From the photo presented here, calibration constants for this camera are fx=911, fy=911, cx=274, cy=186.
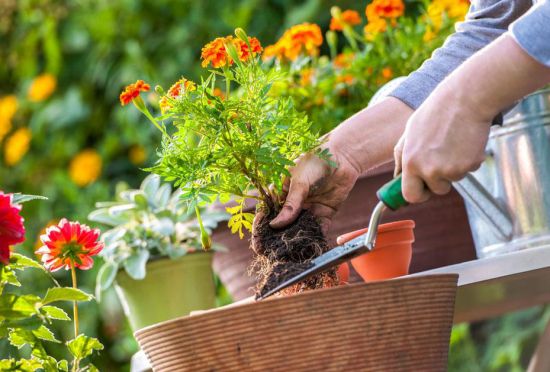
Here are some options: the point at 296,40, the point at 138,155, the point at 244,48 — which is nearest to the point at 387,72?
the point at 296,40

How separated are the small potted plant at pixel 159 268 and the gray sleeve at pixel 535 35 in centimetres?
96

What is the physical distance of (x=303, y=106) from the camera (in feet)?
6.68

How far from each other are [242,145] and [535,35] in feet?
1.31

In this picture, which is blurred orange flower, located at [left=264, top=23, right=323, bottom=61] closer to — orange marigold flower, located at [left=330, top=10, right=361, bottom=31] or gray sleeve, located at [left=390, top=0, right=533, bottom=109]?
orange marigold flower, located at [left=330, top=10, right=361, bottom=31]

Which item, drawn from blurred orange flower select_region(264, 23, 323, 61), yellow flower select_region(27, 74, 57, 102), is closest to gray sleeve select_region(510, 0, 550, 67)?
blurred orange flower select_region(264, 23, 323, 61)

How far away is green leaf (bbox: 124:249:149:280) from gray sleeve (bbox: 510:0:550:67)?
106 cm

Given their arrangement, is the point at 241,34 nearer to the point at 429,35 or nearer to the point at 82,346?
the point at 82,346

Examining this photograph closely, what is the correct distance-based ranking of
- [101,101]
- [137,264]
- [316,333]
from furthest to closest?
[101,101] < [137,264] < [316,333]

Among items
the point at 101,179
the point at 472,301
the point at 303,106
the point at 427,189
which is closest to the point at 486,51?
the point at 427,189

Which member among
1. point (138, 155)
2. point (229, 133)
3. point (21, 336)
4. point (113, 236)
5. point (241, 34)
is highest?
point (241, 34)

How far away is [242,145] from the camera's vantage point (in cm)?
119

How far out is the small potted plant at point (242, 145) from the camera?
3.83ft

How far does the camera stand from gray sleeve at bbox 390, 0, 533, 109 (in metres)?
1.39

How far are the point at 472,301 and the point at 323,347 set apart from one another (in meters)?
0.58
